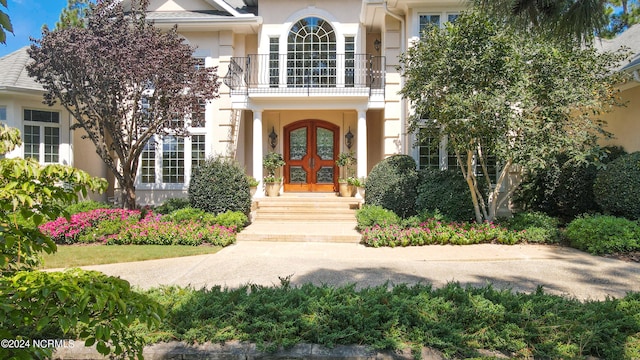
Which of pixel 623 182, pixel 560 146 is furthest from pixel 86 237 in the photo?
pixel 623 182

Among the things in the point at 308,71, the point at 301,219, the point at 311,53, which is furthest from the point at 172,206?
the point at 311,53

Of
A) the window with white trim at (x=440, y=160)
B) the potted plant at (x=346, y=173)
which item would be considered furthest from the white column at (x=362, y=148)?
the window with white trim at (x=440, y=160)

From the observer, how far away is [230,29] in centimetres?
1204

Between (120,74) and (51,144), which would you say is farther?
(51,144)

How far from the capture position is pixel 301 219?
10.6m

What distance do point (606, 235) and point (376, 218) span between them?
4.35m

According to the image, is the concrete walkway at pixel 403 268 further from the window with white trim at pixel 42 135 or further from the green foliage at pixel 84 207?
the window with white trim at pixel 42 135

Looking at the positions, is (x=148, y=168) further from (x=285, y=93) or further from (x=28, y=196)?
(x=28, y=196)

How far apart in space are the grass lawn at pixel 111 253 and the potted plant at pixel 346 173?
5039 mm

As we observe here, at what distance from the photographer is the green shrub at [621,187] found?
7.71 meters

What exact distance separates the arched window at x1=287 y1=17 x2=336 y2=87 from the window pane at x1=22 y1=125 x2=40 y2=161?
780 centimetres

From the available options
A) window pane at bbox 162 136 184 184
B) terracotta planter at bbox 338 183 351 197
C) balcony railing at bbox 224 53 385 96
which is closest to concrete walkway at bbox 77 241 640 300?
terracotta planter at bbox 338 183 351 197

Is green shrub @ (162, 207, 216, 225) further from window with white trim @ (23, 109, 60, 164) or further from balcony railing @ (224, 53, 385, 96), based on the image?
window with white trim @ (23, 109, 60, 164)

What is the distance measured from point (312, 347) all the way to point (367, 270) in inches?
112
